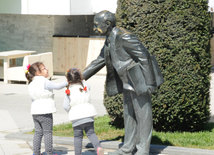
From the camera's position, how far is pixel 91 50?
48.0 feet

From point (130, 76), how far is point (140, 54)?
0.28m

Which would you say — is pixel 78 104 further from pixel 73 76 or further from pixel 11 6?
pixel 11 6

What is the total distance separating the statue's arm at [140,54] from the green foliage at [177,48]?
144 cm

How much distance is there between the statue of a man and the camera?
15.0 feet

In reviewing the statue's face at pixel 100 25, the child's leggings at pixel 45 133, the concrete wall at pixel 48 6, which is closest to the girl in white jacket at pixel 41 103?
the child's leggings at pixel 45 133

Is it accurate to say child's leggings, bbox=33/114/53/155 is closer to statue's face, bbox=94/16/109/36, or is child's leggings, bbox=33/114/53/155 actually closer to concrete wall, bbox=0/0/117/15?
statue's face, bbox=94/16/109/36

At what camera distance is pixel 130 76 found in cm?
458

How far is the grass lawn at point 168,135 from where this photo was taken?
570 cm

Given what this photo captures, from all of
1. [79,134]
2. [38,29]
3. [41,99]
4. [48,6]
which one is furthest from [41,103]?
[38,29]

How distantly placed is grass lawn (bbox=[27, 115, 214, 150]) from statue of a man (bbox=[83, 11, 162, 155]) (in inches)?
38.4

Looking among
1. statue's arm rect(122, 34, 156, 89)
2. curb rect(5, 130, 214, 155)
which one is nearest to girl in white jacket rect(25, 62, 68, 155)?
curb rect(5, 130, 214, 155)

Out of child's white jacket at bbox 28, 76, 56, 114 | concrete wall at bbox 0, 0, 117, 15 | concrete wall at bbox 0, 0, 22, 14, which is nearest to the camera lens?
child's white jacket at bbox 28, 76, 56, 114

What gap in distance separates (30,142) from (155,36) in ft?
8.17

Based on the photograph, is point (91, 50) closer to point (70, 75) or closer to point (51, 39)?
point (51, 39)
